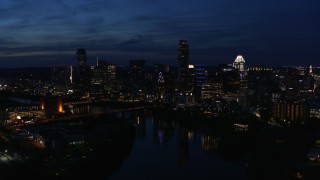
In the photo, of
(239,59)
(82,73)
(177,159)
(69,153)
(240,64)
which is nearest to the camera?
(69,153)

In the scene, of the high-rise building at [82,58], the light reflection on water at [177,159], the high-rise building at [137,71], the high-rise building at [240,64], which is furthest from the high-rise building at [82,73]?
the light reflection on water at [177,159]

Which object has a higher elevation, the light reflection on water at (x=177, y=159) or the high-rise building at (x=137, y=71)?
the high-rise building at (x=137, y=71)

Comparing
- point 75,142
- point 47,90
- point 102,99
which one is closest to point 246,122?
point 75,142

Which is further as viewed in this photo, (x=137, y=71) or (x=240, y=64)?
(x=137, y=71)

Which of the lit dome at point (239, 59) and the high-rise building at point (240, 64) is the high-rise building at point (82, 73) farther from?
the lit dome at point (239, 59)

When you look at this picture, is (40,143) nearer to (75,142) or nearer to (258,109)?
(75,142)

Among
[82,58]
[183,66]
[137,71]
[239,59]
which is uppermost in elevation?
[82,58]

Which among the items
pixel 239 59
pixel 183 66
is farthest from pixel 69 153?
pixel 239 59

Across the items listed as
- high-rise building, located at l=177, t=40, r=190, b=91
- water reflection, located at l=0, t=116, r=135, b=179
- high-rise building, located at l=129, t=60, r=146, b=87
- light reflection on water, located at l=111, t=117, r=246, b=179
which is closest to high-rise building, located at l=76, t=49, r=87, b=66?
high-rise building, located at l=129, t=60, r=146, b=87

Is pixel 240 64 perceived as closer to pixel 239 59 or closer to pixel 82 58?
pixel 239 59
